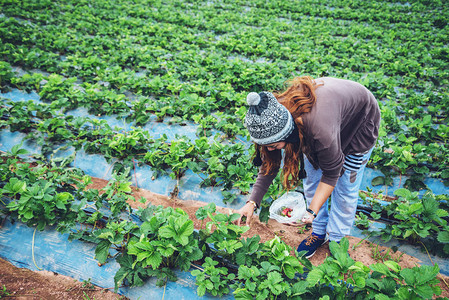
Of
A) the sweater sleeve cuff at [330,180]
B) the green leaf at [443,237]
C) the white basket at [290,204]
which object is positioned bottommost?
the white basket at [290,204]

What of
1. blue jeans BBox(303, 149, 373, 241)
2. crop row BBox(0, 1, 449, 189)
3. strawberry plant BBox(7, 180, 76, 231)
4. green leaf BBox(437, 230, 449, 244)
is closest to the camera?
blue jeans BBox(303, 149, 373, 241)

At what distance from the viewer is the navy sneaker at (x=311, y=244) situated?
2.28 m

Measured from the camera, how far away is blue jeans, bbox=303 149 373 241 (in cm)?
192

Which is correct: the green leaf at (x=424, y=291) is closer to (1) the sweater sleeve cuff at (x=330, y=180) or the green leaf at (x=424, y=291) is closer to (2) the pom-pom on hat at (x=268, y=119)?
(1) the sweater sleeve cuff at (x=330, y=180)

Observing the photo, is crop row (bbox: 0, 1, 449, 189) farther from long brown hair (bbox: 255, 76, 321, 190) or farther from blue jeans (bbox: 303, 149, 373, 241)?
long brown hair (bbox: 255, 76, 321, 190)

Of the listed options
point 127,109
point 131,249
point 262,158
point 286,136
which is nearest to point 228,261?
point 131,249

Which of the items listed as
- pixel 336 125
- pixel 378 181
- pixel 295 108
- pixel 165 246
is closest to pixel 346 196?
pixel 336 125

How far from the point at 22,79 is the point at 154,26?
4.14 m

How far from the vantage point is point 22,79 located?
14.4 ft

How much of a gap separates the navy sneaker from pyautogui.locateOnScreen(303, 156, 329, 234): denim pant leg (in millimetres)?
56

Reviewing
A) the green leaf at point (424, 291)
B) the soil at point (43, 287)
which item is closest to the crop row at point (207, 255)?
the green leaf at point (424, 291)

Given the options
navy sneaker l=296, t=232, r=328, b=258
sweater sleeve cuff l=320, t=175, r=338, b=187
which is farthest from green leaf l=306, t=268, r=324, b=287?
navy sneaker l=296, t=232, r=328, b=258

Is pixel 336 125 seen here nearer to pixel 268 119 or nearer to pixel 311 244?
pixel 268 119

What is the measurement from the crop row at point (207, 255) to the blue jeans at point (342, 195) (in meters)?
0.39
